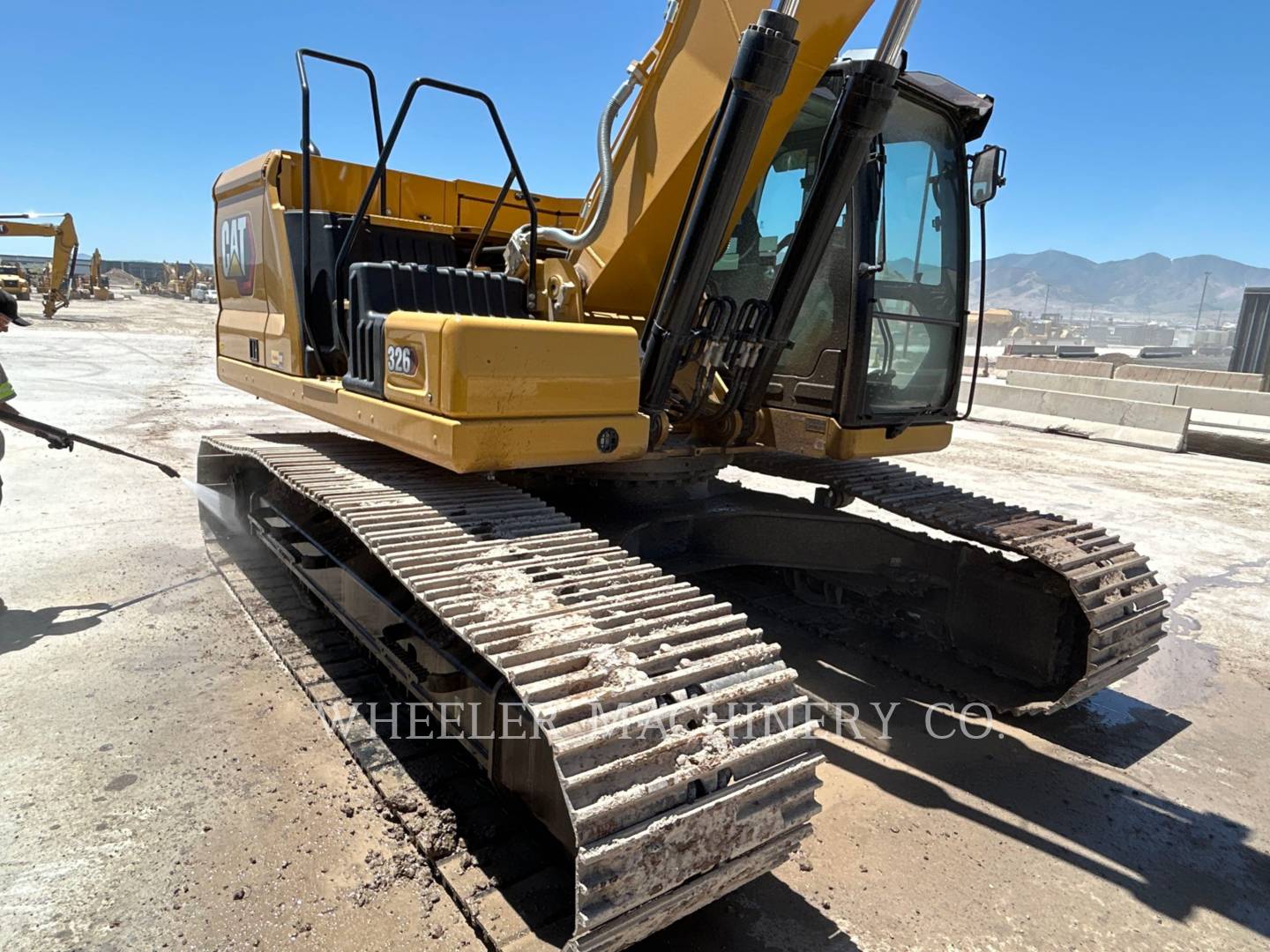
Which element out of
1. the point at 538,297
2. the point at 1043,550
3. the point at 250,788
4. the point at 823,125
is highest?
the point at 823,125

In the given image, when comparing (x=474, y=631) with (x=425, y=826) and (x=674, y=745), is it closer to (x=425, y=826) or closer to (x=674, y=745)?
(x=674, y=745)

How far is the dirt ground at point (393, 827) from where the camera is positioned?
2426 millimetres

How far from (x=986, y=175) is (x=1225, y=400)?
49.2 ft

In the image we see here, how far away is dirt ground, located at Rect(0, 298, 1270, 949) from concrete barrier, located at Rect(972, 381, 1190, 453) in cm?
805

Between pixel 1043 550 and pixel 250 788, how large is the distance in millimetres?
3255

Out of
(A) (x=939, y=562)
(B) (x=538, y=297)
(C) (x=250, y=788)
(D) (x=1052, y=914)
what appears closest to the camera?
(D) (x=1052, y=914)

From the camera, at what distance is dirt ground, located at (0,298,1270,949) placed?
2426mm

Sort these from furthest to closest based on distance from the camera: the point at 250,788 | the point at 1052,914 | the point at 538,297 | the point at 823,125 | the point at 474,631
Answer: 1. the point at 538,297
2. the point at 823,125
3. the point at 250,788
4. the point at 1052,914
5. the point at 474,631

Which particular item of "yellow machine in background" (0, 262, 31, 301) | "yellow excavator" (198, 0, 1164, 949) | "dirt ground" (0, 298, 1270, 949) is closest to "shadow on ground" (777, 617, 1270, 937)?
"dirt ground" (0, 298, 1270, 949)

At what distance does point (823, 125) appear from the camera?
3531mm

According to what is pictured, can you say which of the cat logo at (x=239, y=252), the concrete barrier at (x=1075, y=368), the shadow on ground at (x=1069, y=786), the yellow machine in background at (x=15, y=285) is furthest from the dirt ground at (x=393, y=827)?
the yellow machine in background at (x=15, y=285)

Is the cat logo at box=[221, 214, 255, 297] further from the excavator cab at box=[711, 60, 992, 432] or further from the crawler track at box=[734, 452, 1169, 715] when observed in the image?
the crawler track at box=[734, 452, 1169, 715]

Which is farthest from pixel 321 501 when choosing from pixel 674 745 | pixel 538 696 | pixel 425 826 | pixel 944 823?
pixel 944 823

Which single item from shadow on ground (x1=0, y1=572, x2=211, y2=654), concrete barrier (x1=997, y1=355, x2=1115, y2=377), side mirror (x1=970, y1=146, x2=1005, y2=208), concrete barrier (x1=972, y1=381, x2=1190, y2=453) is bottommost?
shadow on ground (x1=0, y1=572, x2=211, y2=654)
